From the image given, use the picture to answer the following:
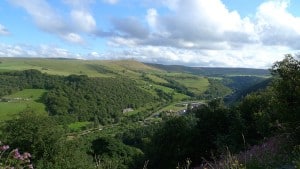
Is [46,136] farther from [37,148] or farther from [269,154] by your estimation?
[269,154]

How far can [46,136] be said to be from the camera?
40.6 metres

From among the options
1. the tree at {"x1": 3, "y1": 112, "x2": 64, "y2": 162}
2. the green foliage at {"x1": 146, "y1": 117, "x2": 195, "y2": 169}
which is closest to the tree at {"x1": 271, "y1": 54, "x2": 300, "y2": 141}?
the tree at {"x1": 3, "y1": 112, "x2": 64, "y2": 162}

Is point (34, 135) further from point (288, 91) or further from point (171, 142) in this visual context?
point (288, 91)

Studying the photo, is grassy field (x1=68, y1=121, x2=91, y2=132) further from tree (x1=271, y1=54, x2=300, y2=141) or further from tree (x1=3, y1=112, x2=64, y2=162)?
tree (x1=271, y1=54, x2=300, y2=141)

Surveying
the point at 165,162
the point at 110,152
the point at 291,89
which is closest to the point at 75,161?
the point at 165,162

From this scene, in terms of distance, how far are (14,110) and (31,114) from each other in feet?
431

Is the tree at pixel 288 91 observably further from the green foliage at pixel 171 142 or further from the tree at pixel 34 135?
the green foliage at pixel 171 142

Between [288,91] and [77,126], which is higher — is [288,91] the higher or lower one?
the higher one

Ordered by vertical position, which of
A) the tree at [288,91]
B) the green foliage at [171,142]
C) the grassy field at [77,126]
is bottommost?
the grassy field at [77,126]

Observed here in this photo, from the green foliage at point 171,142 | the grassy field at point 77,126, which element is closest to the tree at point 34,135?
the green foliage at point 171,142

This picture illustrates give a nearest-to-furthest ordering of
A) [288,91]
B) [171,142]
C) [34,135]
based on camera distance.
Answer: [288,91] < [34,135] < [171,142]

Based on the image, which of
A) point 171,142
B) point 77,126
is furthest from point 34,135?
Result: point 77,126

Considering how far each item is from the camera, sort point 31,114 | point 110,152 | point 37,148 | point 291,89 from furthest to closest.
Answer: point 110,152 → point 31,114 → point 37,148 → point 291,89

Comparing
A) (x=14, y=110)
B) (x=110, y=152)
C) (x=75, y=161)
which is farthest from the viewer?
(x=14, y=110)
